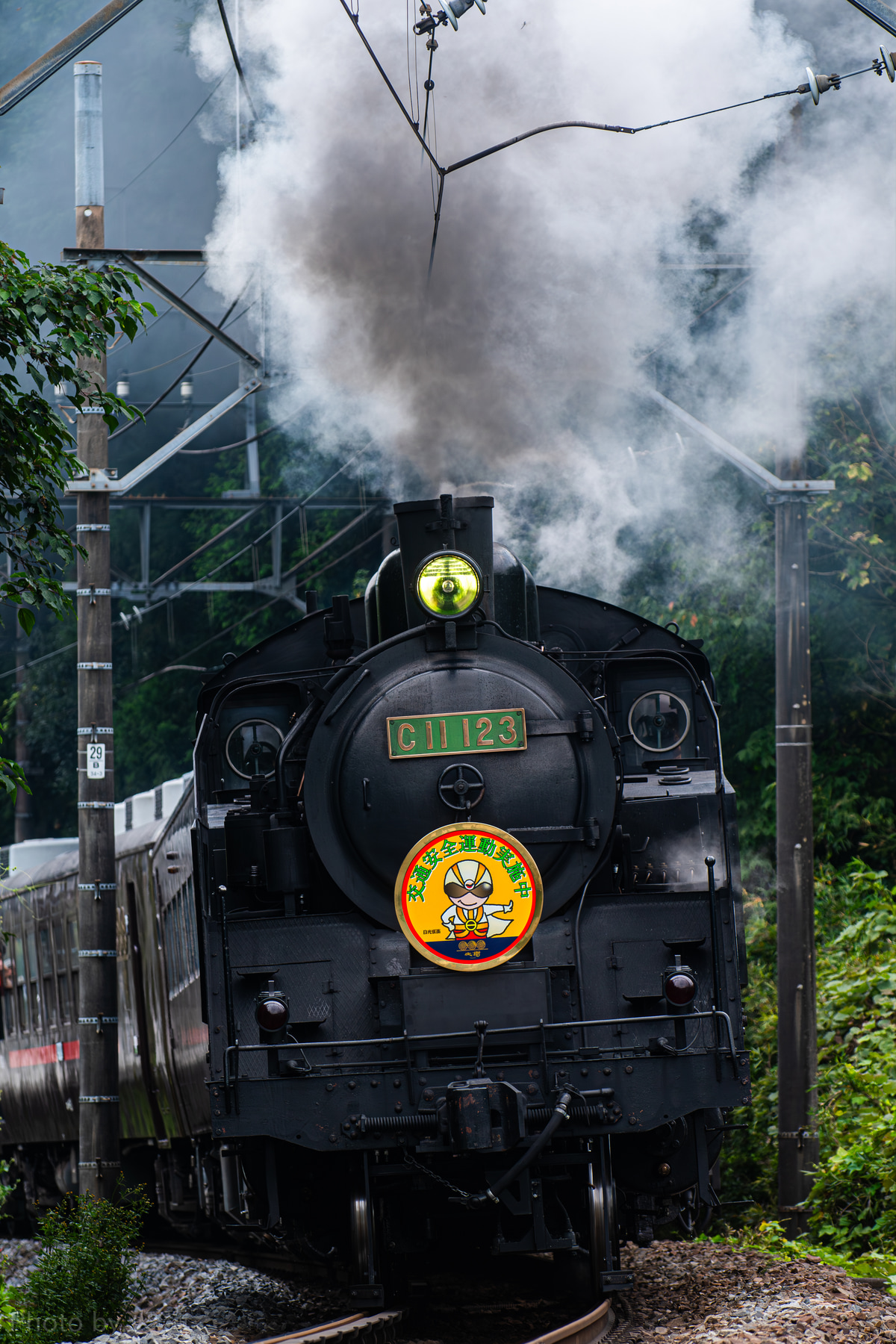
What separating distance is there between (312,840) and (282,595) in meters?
10.5

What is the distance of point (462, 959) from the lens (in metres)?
6.00

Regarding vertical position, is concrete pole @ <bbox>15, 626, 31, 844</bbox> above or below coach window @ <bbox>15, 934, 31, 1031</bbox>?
above

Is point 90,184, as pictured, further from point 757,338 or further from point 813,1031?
point 813,1031

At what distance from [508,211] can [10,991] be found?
932 centimetres

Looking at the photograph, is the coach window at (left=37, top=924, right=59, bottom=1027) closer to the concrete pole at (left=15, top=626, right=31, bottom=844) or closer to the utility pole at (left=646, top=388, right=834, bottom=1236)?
the utility pole at (left=646, top=388, right=834, bottom=1236)

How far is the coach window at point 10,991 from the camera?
47.1 ft

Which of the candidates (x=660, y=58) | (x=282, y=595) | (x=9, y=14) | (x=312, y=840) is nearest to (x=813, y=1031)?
(x=312, y=840)

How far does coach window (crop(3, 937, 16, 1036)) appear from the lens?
1437 cm

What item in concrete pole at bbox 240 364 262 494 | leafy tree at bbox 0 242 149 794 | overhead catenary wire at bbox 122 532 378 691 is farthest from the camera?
concrete pole at bbox 240 364 262 494

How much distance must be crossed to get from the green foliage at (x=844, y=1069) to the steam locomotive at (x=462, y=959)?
104 inches

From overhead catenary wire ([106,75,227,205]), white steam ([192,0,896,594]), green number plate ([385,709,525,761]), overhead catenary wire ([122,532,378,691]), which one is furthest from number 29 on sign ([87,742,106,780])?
overhead catenary wire ([106,75,227,205])

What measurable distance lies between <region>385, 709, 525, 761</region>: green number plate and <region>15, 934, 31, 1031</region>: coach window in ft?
29.3

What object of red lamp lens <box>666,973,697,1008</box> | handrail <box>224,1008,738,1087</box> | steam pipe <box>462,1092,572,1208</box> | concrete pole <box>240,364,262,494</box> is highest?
concrete pole <box>240,364,262,494</box>

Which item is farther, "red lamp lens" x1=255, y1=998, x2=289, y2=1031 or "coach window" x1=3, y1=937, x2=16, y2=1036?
"coach window" x1=3, y1=937, x2=16, y2=1036
